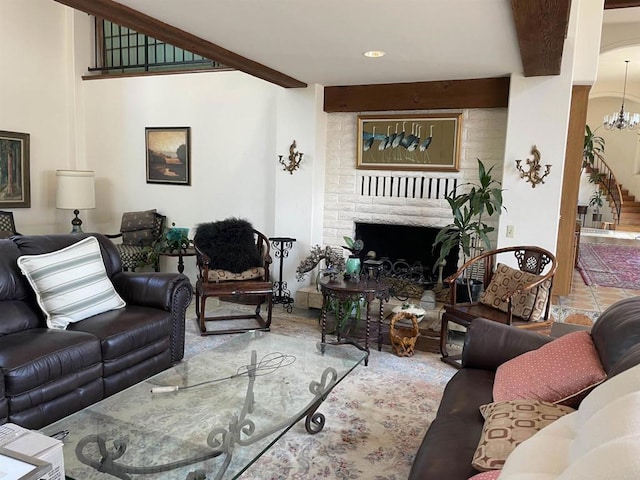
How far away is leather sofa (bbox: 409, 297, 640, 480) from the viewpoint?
148 cm

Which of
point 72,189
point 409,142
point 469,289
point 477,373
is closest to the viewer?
point 477,373

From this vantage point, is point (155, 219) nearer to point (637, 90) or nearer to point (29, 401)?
point (29, 401)

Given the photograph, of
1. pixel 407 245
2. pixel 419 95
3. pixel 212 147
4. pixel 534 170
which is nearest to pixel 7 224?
pixel 212 147

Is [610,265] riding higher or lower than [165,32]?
lower

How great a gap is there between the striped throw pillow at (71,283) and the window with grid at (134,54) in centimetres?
300

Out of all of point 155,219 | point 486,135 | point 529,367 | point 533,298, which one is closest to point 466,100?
Result: point 486,135

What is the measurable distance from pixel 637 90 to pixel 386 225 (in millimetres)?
9496

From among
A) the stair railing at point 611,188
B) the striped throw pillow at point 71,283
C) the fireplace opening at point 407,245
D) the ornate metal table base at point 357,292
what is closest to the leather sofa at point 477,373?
the ornate metal table base at point 357,292

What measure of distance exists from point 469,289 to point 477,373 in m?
1.67

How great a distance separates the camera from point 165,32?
299cm

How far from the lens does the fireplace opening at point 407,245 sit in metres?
4.61

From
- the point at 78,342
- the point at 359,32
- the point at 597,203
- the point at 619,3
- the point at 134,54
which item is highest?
the point at 619,3

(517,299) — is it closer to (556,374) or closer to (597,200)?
(556,374)

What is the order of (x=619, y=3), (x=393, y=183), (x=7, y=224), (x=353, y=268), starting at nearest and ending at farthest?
(x=353, y=268) < (x=393, y=183) < (x=619, y=3) < (x=7, y=224)
